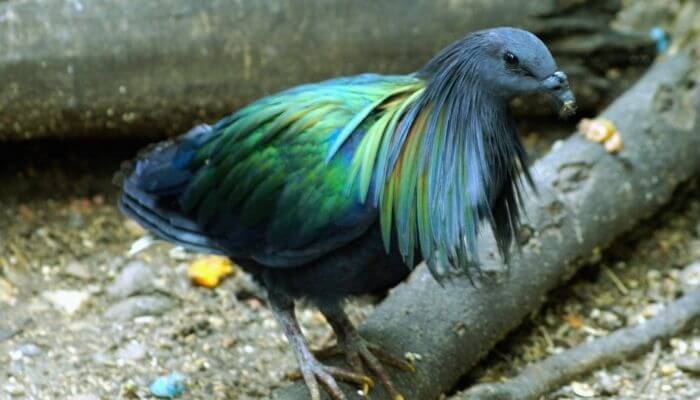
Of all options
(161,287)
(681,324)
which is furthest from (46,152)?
(681,324)

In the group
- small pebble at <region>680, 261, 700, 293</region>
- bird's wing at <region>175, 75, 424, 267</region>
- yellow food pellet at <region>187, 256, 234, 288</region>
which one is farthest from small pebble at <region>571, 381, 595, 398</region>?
yellow food pellet at <region>187, 256, 234, 288</region>

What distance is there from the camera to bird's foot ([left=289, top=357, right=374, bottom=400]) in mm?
3172

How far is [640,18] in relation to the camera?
5.43m

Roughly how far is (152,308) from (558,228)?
1.53 metres

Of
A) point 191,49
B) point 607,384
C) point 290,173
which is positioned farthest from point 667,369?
point 191,49

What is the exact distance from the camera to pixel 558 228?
3.81 meters

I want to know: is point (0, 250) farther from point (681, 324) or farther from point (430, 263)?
point (681, 324)

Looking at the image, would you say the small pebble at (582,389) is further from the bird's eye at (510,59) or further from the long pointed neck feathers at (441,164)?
the bird's eye at (510,59)

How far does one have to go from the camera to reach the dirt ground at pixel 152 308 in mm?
3578

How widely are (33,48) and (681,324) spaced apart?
262 centimetres

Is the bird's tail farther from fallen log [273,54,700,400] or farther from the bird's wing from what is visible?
fallen log [273,54,700,400]

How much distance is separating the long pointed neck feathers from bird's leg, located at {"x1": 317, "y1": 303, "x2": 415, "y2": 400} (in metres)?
0.44

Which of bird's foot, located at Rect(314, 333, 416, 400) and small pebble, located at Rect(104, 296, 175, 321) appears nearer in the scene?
bird's foot, located at Rect(314, 333, 416, 400)

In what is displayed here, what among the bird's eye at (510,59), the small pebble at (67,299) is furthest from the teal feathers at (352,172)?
the small pebble at (67,299)
